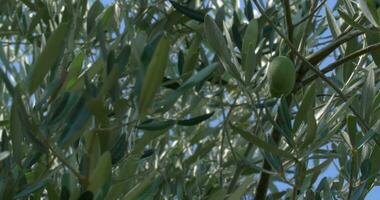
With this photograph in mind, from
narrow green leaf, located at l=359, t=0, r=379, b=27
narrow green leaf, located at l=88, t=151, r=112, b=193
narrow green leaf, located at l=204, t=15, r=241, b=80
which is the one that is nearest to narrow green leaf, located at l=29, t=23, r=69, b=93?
narrow green leaf, located at l=88, t=151, r=112, b=193

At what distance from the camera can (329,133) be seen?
4.03 ft

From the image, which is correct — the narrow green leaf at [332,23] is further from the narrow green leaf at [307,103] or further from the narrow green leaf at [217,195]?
the narrow green leaf at [217,195]

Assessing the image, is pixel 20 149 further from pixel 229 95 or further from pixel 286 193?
pixel 229 95

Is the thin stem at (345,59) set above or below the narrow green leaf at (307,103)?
above

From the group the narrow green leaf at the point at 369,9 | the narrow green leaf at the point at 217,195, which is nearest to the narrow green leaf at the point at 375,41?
the narrow green leaf at the point at 369,9

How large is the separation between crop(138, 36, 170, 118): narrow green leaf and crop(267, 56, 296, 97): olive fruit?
318 millimetres

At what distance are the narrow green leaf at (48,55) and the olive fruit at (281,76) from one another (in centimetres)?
36

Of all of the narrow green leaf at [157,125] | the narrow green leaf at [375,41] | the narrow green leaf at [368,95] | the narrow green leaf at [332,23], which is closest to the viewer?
the narrow green leaf at [157,125]

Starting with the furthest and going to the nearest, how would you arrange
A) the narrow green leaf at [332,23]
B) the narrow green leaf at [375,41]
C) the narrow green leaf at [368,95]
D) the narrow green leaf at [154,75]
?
the narrow green leaf at [332,23] → the narrow green leaf at [375,41] → the narrow green leaf at [368,95] → the narrow green leaf at [154,75]

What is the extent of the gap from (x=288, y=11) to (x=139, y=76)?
18.6 inches

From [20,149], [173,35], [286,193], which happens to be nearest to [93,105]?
[20,149]

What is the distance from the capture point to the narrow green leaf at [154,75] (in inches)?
36.5

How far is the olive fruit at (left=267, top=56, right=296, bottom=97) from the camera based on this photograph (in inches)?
48.1

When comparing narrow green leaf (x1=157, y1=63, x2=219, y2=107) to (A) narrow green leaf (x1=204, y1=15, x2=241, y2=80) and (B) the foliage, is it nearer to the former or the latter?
(B) the foliage
